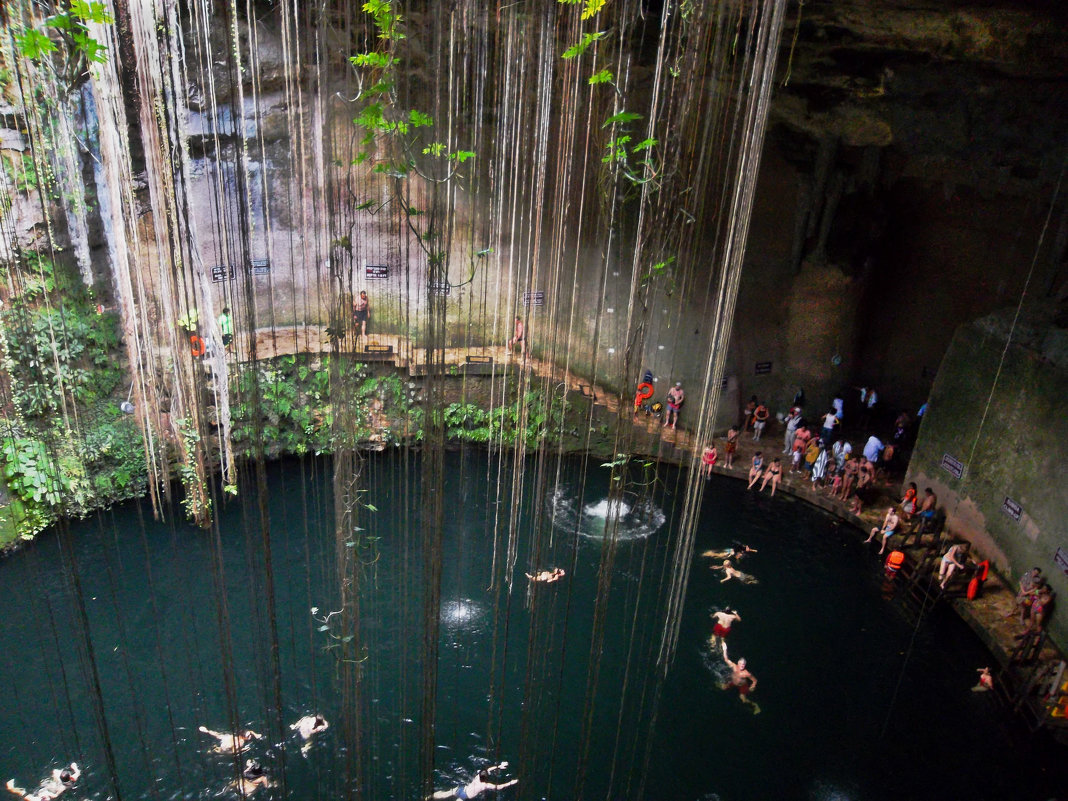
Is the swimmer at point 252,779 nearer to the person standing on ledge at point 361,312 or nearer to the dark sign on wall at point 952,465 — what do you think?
the person standing on ledge at point 361,312

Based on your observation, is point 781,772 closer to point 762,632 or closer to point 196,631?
point 762,632

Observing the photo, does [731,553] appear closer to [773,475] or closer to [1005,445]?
[773,475]

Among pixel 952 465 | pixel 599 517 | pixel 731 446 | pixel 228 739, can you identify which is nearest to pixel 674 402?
pixel 731 446

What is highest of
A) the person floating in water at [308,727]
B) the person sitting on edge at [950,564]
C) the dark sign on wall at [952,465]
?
the dark sign on wall at [952,465]

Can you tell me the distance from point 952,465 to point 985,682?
2.71m

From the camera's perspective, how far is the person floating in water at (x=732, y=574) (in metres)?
9.19

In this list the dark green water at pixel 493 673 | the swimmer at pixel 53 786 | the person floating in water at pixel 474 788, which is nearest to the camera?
the swimmer at pixel 53 786

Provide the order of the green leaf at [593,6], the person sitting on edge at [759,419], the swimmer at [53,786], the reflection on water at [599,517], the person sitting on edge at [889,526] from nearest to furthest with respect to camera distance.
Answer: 1. the green leaf at [593,6]
2. the swimmer at [53,786]
3. the person sitting on edge at [889,526]
4. the reflection on water at [599,517]
5. the person sitting on edge at [759,419]

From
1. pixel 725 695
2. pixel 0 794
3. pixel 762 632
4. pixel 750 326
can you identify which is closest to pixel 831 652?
pixel 762 632

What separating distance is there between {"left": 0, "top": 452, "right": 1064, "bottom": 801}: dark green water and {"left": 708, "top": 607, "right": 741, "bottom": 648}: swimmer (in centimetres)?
12

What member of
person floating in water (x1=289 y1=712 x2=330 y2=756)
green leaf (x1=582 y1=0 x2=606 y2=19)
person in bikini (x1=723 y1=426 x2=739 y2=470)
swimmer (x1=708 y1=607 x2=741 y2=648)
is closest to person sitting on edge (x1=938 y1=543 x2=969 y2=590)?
swimmer (x1=708 y1=607 x2=741 y2=648)

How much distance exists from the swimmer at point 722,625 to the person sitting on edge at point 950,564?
2362 millimetres

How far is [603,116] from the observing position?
939cm

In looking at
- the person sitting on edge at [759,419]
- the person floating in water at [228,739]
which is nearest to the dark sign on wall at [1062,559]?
the person sitting on edge at [759,419]
